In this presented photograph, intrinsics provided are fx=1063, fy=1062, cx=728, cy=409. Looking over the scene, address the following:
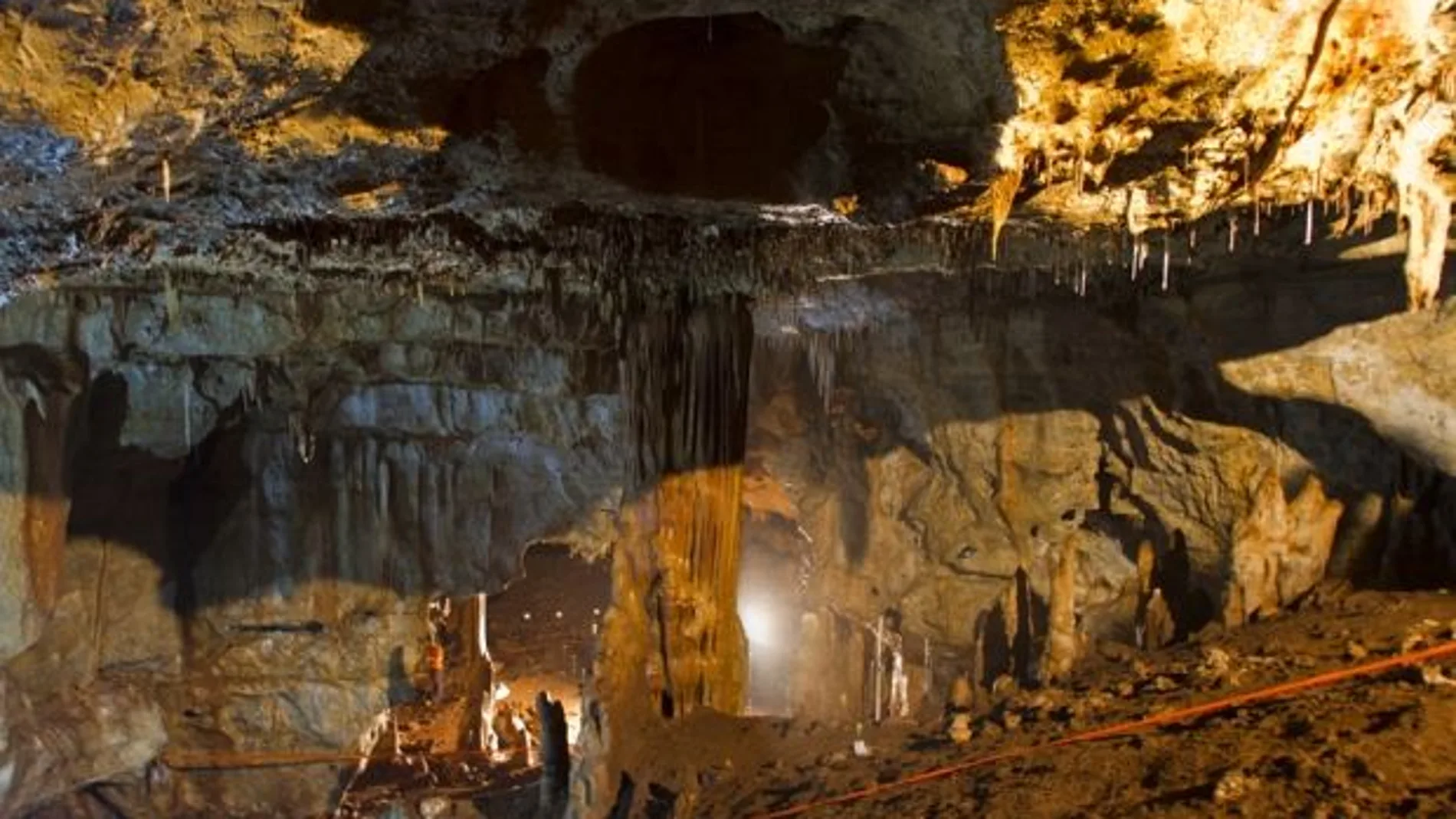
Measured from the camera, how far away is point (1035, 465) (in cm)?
908

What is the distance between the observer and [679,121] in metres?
3.89

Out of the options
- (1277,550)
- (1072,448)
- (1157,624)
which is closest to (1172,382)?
(1072,448)

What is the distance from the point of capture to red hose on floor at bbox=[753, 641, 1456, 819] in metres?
4.91

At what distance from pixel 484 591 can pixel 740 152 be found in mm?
9096

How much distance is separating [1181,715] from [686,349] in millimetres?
3342

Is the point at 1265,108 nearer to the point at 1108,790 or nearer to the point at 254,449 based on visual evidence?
the point at 1108,790

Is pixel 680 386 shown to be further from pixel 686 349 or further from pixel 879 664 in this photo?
pixel 879 664

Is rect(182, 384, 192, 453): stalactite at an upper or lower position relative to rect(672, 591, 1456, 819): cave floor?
upper

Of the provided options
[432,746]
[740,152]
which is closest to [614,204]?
[740,152]

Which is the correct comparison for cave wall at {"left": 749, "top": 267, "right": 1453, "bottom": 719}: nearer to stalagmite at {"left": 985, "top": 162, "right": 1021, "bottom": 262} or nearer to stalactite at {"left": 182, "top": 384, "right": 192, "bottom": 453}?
stalagmite at {"left": 985, "top": 162, "right": 1021, "bottom": 262}

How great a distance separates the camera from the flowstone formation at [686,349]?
110 inches

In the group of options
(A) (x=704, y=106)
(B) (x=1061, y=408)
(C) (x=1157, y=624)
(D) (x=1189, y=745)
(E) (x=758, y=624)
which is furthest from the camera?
(E) (x=758, y=624)

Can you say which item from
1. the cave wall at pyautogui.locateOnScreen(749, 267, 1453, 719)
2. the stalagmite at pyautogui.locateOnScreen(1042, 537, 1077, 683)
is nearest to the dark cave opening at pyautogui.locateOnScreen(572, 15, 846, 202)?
the stalagmite at pyautogui.locateOnScreen(1042, 537, 1077, 683)

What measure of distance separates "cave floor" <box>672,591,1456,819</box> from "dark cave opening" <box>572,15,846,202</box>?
9.17 ft
